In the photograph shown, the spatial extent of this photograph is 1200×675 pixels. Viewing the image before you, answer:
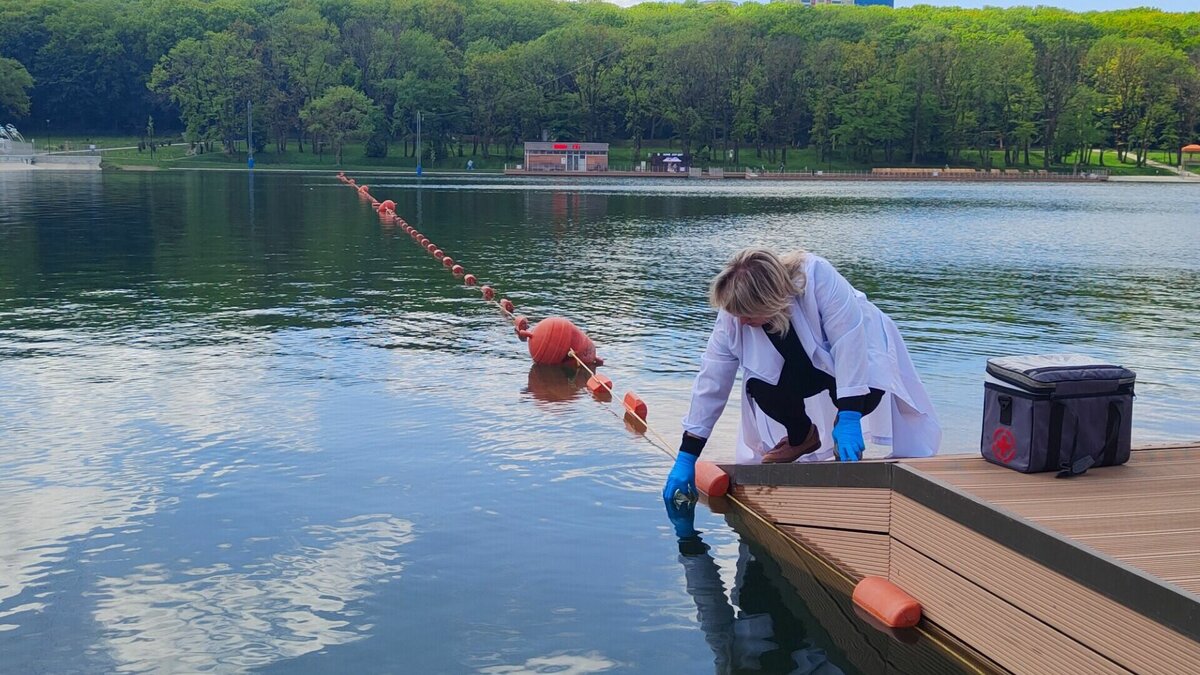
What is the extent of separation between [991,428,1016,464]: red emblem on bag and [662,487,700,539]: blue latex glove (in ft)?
7.08

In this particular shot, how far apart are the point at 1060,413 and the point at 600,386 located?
6.51 m

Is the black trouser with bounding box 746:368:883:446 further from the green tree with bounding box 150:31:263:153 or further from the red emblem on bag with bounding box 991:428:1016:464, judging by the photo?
the green tree with bounding box 150:31:263:153

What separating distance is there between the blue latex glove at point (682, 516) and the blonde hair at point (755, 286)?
5.93 feet

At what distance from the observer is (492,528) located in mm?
7621

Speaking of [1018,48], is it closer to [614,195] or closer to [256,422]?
[614,195]

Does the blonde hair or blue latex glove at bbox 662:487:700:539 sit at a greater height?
the blonde hair

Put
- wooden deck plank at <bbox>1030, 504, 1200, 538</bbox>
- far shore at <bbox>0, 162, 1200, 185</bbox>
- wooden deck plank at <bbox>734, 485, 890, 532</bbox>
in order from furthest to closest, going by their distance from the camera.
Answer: far shore at <bbox>0, 162, 1200, 185</bbox>, wooden deck plank at <bbox>734, 485, 890, 532</bbox>, wooden deck plank at <bbox>1030, 504, 1200, 538</bbox>

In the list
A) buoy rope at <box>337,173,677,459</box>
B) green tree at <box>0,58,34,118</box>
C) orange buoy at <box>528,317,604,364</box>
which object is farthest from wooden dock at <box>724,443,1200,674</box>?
green tree at <box>0,58,34,118</box>

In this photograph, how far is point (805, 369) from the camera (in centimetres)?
687

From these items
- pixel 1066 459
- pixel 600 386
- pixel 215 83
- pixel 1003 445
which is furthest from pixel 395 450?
pixel 215 83

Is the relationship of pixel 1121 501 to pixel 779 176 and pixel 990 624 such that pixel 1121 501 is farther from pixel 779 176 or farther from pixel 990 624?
pixel 779 176

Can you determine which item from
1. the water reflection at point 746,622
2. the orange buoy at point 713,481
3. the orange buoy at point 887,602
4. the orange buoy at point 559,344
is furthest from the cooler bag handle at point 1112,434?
the orange buoy at point 559,344

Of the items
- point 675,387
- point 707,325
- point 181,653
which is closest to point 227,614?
point 181,653

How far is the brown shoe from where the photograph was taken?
23.6 feet
